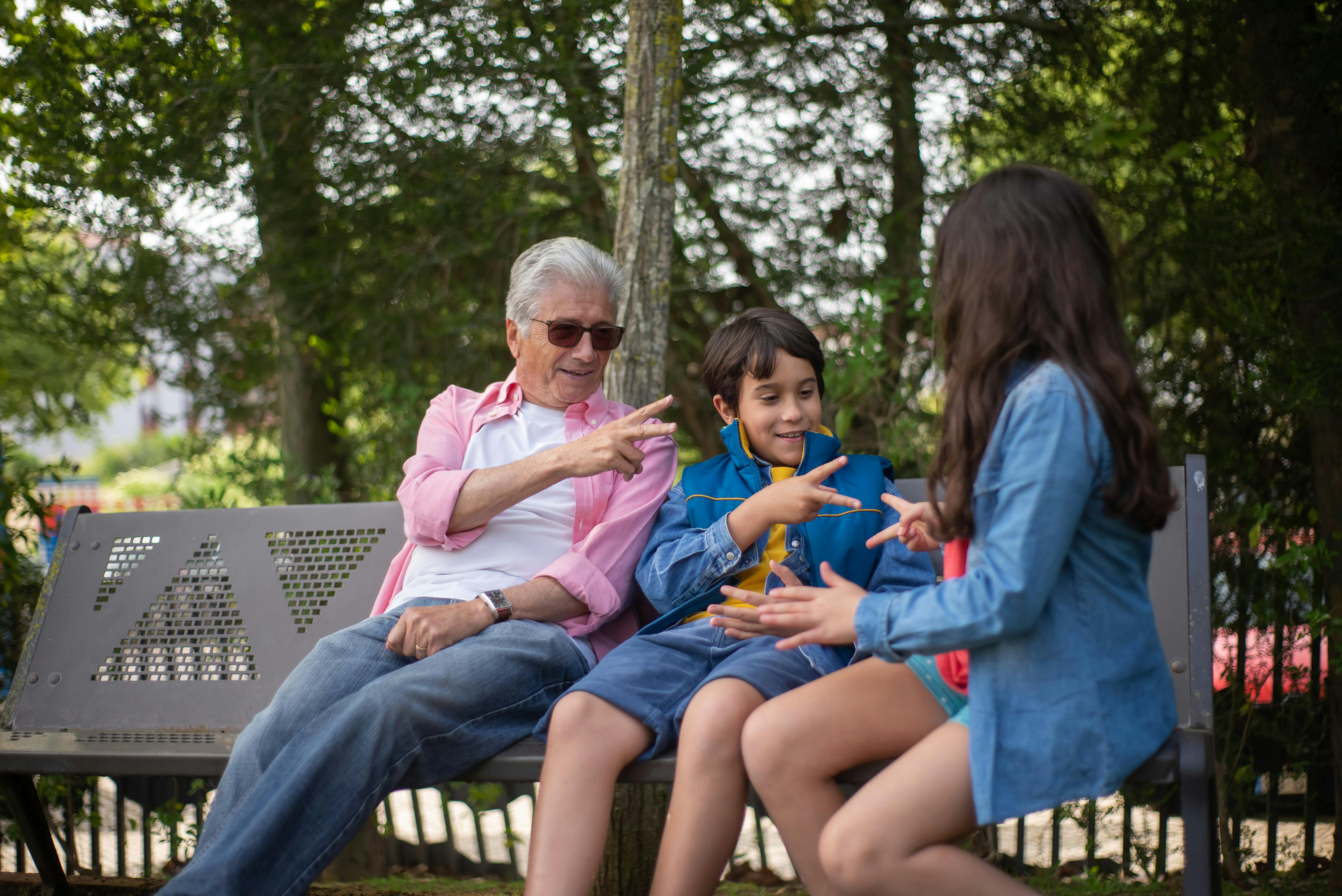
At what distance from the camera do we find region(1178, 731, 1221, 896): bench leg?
6.53 feet

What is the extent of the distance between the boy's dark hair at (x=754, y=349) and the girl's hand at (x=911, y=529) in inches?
18.2

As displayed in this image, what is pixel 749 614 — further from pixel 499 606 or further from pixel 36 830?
pixel 36 830

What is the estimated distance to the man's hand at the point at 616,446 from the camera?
8.00 ft

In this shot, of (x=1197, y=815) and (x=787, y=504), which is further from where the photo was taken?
(x=787, y=504)

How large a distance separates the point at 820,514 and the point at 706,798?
782mm

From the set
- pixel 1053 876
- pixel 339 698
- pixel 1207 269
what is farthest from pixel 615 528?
pixel 1207 269

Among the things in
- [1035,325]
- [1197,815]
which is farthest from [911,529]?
[1197,815]

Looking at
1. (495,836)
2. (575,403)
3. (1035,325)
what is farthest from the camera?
(495,836)

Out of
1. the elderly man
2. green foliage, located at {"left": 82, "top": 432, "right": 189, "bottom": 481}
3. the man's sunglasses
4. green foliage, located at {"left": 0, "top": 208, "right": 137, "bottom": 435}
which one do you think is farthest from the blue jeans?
green foliage, located at {"left": 82, "top": 432, "right": 189, "bottom": 481}

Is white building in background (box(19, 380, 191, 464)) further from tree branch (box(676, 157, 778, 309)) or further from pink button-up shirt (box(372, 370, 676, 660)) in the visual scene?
tree branch (box(676, 157, 778, 309))

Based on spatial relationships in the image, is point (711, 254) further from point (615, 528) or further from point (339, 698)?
point (339, 698)

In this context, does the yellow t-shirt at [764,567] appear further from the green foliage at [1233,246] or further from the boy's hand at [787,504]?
the green foliage at [1233,246]

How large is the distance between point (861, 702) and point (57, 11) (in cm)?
386

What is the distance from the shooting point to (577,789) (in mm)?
2066
